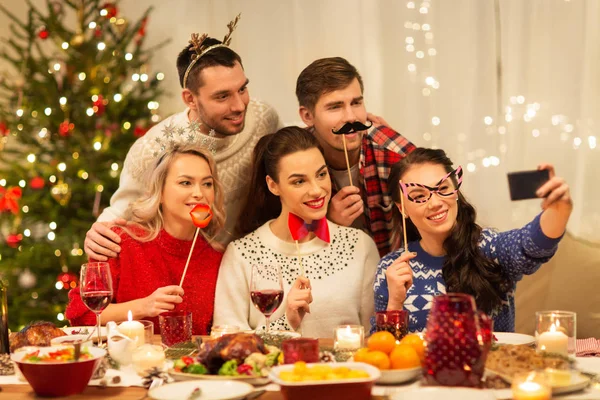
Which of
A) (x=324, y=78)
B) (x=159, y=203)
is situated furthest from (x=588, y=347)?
(x=159, y=203)

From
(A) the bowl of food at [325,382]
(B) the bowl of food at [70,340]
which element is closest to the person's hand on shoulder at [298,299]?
(B) the bowl of food at [70,340]

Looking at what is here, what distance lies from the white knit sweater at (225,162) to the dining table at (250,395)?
5.21 feet

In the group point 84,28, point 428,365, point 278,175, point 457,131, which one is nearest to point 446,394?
point 428,365

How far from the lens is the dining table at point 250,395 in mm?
1693

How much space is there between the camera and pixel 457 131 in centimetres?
450

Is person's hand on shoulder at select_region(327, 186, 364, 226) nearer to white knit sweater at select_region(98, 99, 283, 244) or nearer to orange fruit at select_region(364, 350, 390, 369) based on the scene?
white knit sweater at select_region(98, 99, 283, 244)

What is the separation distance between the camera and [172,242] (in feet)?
10.5

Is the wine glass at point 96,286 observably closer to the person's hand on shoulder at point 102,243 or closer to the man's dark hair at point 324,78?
the person's hand on shoulder at point 102,243

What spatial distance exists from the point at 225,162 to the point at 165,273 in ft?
2.11

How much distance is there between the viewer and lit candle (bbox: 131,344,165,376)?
2.03m

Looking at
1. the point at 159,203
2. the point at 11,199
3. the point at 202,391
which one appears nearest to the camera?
the point at 202,391

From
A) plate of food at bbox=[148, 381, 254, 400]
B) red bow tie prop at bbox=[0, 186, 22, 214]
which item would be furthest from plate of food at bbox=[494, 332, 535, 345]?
red bow tie prop at bbox=[0, 186, 22, 214]

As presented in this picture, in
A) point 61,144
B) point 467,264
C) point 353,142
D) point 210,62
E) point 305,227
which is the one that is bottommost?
point 467,264

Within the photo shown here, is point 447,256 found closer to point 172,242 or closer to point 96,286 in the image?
point 172,242
